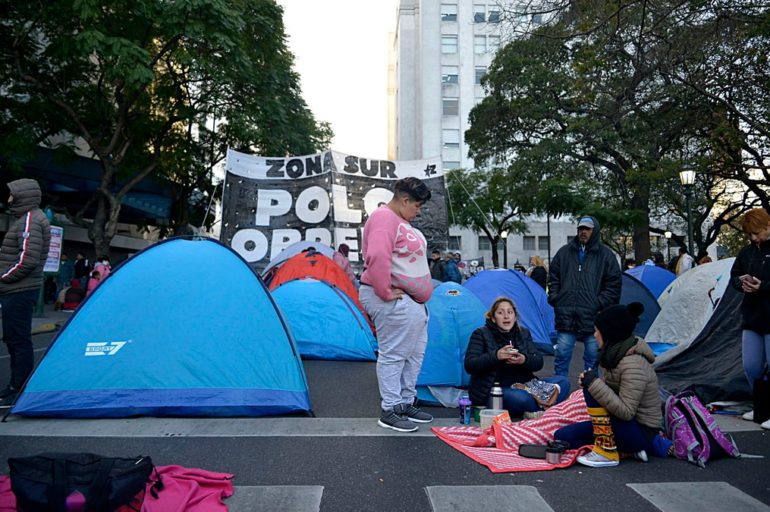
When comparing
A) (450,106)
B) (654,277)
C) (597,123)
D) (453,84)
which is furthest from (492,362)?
(453,84)

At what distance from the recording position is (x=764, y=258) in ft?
14.2

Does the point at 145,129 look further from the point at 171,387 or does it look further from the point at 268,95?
the point at 171,387

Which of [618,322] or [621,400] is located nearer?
[621,400]

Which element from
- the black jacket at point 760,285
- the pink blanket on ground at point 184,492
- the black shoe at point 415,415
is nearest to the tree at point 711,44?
the black jacket at point 760,285

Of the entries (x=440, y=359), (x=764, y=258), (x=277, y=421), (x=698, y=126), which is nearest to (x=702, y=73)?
(x=698, y=126)

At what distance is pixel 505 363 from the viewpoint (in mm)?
4602

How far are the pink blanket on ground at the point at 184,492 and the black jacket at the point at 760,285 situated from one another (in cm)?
412

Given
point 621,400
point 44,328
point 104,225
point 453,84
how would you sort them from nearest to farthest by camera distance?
point 621,400 < point 44,328 < point 104,225 < point 453,84

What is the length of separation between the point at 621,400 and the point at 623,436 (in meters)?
0.27

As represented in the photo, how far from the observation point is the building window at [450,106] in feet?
152

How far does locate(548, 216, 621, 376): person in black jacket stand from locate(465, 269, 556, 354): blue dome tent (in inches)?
124

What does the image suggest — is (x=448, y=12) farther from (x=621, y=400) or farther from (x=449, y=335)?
(x=621, y=400)

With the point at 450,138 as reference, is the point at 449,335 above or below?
below

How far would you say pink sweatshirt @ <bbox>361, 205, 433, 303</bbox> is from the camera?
4.11 meters
